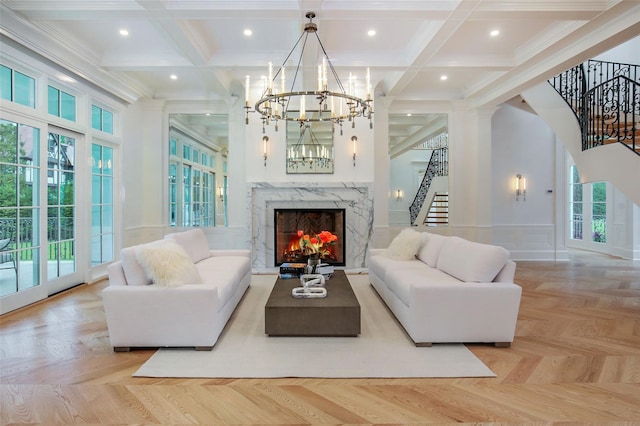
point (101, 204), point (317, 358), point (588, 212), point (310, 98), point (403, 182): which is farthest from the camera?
point (588, 212)

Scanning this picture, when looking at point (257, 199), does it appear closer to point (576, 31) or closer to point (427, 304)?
point (427, 304)

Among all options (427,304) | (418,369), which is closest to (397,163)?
(427,304)

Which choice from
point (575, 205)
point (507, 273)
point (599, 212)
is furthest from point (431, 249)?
point (575, 205)

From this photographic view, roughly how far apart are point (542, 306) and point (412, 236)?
168 centimetres

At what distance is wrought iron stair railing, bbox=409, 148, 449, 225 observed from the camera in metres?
7.73

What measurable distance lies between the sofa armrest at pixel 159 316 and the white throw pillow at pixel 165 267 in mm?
87

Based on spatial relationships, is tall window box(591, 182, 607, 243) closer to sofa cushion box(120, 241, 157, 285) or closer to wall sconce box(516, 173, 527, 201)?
wall sconce box(516, 173, 527, 201)

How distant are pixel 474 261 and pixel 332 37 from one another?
10.8 feet

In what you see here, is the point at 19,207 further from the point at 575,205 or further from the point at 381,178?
the point at 575,205

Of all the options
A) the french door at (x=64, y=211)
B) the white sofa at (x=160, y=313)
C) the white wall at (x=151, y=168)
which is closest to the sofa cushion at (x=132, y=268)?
the white sofa at (x=160, y=313)

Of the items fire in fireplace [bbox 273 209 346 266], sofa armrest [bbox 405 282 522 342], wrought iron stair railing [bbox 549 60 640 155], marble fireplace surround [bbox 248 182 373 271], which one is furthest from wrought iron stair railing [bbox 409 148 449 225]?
sofa armrest [bbox 405 282 522 342]

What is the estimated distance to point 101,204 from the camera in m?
5.76

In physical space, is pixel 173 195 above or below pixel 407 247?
above

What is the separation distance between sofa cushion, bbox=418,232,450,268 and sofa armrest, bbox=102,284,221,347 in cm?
260
